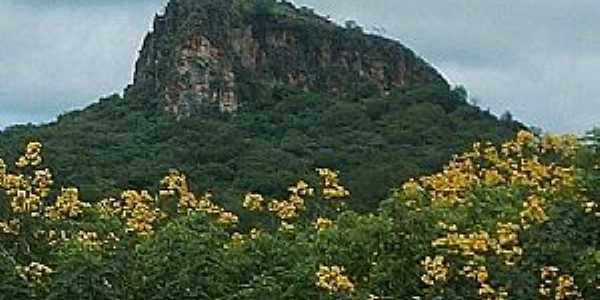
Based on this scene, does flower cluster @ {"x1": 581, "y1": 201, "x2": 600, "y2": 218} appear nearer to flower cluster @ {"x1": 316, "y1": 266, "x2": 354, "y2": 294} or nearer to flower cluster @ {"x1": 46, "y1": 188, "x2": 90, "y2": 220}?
flower cluster @ {"x1": 316, "y1": 266, "x2": 354, "y2": 294}

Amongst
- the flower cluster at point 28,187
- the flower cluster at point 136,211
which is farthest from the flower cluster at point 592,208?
the flower cluster at point 28,187

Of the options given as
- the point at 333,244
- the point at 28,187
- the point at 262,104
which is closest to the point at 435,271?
the point at 333,244

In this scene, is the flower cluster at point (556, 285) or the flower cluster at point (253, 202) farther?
the flower cluster at point (253, 202)

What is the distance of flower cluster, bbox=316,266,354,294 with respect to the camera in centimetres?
1177

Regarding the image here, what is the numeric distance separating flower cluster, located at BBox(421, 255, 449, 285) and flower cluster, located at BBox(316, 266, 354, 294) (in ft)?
1.84

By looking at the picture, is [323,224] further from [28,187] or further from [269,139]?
[269,139]

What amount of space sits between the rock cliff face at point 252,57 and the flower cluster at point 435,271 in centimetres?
5971

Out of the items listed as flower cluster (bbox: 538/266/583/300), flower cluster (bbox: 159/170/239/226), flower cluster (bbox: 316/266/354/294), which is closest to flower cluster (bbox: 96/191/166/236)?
flower cluster (bbox: 159/170/239/226)

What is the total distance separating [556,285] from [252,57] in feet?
215

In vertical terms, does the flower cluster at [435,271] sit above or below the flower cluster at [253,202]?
below

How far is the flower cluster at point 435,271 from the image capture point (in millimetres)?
11516

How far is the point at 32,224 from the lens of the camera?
13180 mm

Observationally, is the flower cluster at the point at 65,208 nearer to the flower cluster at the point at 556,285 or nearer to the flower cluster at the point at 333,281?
the flower cluster at the point at 333,281

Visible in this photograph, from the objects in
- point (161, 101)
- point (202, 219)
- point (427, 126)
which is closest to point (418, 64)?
point (161, 101)
